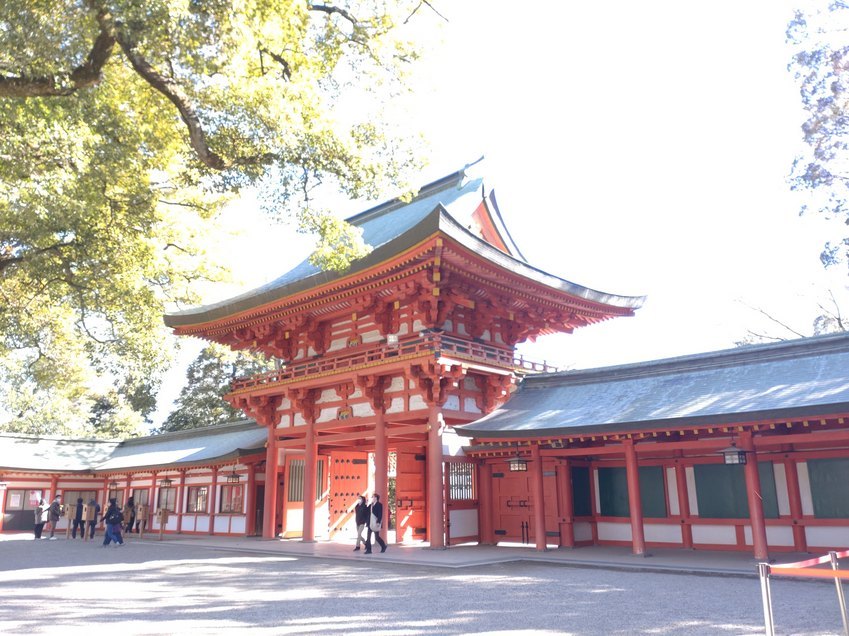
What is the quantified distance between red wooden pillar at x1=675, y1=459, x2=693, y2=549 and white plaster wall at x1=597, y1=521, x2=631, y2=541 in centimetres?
139

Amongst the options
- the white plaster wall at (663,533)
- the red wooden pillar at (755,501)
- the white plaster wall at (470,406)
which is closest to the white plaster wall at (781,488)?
the red wooden pillar at (755,501)

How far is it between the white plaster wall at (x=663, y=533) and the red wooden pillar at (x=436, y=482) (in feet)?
16.8

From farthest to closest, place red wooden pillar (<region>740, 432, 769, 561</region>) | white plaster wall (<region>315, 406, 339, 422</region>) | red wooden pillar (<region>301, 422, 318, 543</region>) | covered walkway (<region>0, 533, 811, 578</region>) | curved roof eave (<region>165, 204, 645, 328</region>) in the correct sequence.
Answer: white plaster wall (<region>315, 406, 339, 422</region>)
red wooden pillar (<region>301, 422, 318, 543</region>)
curved roof eave (<region>165, 204, 645, 328</region>)
red wooden pillar (<region>740, 432, 769, 561</region>)
covered walkway (<region>0, 533, 811, 578</region>)

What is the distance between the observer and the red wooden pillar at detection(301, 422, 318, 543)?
19.2 meters

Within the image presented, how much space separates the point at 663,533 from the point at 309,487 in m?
10.1

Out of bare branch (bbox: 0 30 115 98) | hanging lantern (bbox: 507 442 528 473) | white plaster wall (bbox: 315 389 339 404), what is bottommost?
hanging lantern (bbox: 507 442 528 473)

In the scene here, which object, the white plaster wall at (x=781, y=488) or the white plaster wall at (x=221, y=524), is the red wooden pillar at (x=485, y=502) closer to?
the white plaster wall at (x=781, y=488)

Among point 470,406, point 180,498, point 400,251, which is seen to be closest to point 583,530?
point 470,406

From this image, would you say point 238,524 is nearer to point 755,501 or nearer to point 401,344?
point 401,344

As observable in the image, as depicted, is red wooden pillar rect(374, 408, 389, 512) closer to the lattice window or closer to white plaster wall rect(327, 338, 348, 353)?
the lattice window

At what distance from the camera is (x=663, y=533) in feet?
50.5

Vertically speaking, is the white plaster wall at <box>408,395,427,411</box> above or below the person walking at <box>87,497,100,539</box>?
above

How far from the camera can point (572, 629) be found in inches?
288

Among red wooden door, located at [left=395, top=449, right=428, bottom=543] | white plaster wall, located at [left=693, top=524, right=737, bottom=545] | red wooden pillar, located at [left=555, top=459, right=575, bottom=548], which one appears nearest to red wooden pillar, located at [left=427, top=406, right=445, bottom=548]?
red wooden door, located at [left=395, top=449, right=428, bottom=543]
